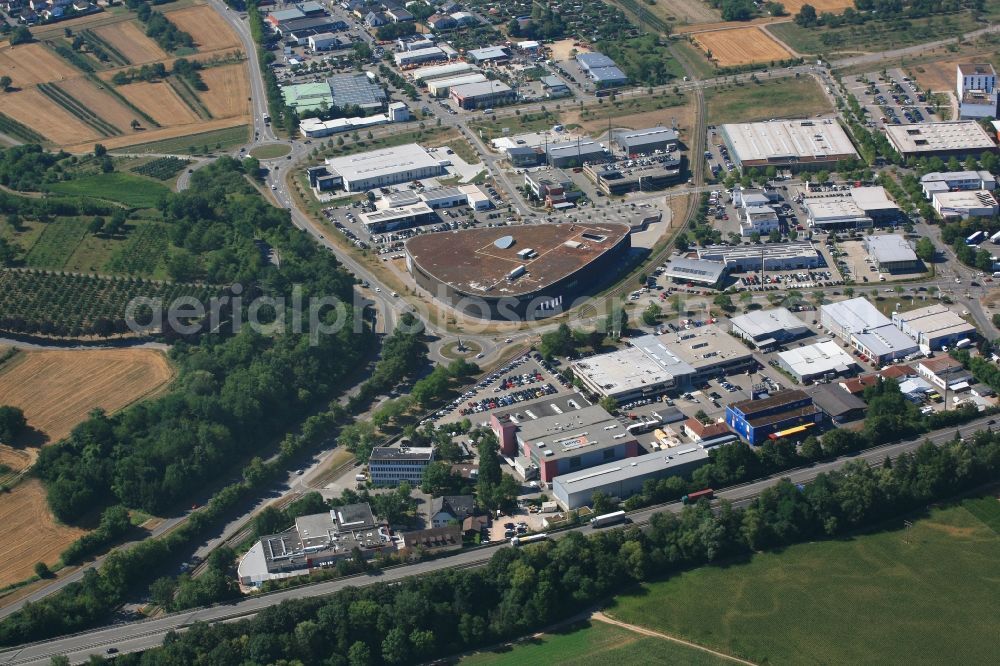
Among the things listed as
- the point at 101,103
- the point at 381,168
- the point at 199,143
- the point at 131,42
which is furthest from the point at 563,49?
the point at 131,42

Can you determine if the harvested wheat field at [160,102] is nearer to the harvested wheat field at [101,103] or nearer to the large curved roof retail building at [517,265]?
the harvested wheat field at [101,103]

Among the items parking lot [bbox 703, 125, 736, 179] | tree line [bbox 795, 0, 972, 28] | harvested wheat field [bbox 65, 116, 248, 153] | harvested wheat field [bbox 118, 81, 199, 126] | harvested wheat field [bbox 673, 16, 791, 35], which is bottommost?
parking lot [bbox 703, 125, 736, 179]

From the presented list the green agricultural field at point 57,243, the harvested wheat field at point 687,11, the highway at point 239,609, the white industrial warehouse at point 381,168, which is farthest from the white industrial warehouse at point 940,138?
the green agricultural field at point 57,243

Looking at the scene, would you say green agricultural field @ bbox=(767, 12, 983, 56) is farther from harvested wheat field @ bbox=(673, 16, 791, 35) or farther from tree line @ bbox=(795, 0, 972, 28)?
harvested wheat field @ bbox=(673, 16, 791, 35)

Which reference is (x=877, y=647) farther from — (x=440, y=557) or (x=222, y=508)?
(x=222, y=508)

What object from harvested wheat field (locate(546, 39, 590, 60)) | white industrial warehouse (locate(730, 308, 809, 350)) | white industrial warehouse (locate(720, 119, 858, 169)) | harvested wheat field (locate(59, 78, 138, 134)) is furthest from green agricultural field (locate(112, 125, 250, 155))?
white industrial warehouse (locate(730, 308, 809, 350))

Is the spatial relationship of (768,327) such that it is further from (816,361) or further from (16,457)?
(16,457)
